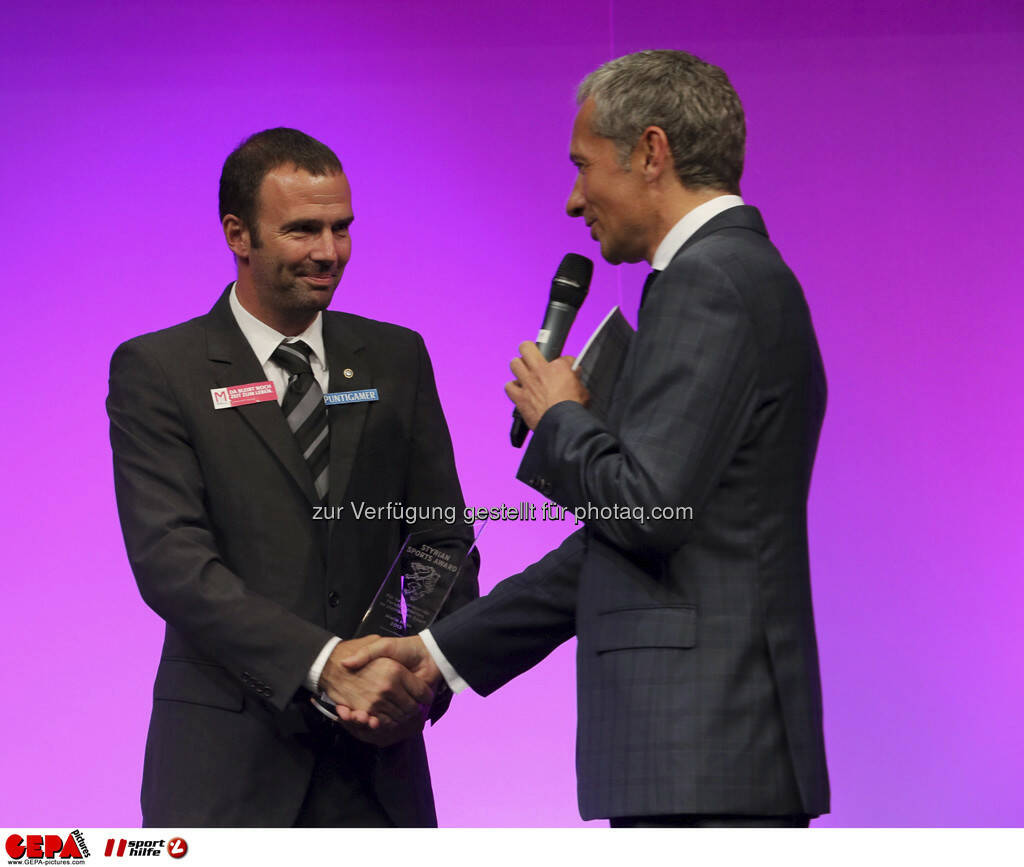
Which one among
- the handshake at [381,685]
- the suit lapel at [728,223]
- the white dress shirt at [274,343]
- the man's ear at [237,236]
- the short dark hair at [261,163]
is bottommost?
the handshake at [381,685]

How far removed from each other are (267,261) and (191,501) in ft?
1.65

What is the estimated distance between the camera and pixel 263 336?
278cm

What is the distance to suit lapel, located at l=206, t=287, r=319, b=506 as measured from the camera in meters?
2.65

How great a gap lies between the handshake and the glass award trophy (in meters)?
0.04

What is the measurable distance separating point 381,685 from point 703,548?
772mm

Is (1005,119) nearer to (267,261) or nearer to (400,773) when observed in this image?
(267,261)

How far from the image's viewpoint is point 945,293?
4.10m

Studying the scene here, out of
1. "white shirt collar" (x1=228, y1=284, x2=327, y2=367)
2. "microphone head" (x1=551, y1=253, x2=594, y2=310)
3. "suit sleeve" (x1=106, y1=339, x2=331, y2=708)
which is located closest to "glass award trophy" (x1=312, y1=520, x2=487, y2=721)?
"suit sleeve" (x1=106, y1=339, x2=331, y2=708)

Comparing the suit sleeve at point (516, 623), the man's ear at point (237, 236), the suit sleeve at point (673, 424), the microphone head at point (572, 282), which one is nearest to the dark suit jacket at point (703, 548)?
the suit sleeve at point (673, 424)

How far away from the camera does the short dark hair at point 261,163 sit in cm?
282

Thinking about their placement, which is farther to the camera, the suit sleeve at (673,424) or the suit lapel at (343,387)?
the suit lapel at (343,387)

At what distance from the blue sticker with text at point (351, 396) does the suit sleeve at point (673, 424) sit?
773 millimetres
